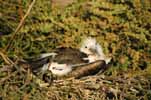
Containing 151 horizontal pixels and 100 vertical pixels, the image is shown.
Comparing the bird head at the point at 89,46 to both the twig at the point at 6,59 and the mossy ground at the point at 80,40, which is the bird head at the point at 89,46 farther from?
the twig at the point at 6,59

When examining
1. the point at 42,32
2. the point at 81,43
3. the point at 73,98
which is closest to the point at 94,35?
the point at 81,43

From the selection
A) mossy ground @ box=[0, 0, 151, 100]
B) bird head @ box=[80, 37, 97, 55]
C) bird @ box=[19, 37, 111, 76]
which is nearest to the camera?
mossy ground @ box=[0, 0, 151, 100]

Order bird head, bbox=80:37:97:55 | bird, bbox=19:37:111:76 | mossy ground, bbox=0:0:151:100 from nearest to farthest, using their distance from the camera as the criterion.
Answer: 1. mossy ground, bbox=0:0:151:100
2. bird, bbox=19:37:111:76
3. bird head, bbox=80:37:97:55

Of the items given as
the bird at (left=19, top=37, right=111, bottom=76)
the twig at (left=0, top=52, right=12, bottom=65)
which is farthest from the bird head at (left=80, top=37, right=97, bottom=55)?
the twig at (left=0, top=52, right=12, bottom=65)

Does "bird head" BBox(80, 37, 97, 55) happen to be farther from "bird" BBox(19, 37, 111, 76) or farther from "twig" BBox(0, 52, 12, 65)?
"twig" BBox(0, 52, 12, 65)

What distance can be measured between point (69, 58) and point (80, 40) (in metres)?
0.22

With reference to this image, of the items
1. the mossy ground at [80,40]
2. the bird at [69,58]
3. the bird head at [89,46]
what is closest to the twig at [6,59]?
the mossy ground at [80,40]

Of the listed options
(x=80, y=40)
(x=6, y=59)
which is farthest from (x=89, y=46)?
(x=6, y=59)

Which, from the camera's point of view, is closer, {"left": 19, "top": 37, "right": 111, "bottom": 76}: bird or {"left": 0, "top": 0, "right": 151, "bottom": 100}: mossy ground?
{"left": 0, "top": 0, "right": 151, "bottom": 100}: mossy ground

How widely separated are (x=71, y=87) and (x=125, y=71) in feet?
1.27

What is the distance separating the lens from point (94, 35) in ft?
10.7

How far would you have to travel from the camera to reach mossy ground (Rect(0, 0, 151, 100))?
2.85 metres

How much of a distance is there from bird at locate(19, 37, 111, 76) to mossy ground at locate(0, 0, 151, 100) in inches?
2.1

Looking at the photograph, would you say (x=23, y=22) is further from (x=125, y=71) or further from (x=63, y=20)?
(x=125, y=71)
